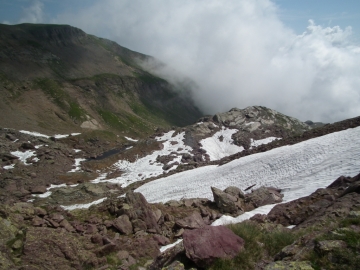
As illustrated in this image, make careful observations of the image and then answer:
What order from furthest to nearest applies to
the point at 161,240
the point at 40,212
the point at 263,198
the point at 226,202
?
1. the point at 263,198
2. the point at 226,202
3. the point at 40,212
4. the point at 161,240

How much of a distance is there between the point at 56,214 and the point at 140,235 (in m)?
5.22

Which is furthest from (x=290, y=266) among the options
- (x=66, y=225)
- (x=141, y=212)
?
(x=66, y=225)

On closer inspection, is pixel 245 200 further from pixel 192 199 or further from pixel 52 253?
pixel 52 253

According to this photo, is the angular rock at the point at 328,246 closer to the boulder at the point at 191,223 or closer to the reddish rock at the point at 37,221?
the boulder at the point at 191,223

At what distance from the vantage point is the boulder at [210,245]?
7161 mm

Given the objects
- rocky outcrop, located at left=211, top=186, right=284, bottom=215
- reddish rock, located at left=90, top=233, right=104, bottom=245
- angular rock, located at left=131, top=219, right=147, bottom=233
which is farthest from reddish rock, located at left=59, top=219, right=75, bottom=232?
rocky outcrop, located at left=211, top=186, right=284, bottom=215

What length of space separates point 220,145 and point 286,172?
142 ft

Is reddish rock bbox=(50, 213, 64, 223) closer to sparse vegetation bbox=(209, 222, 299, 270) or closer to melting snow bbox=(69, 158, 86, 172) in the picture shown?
sparse vegetation bbox=(209, 222, 299, 270)

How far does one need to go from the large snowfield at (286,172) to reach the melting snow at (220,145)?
94.6 feet

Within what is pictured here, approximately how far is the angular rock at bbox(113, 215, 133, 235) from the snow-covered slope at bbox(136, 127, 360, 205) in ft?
39.3

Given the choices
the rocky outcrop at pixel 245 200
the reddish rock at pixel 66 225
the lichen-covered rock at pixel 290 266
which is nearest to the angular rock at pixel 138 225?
the reddish rock at pixel 66 225

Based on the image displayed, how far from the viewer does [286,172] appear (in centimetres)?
2534

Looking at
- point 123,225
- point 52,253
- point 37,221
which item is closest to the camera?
point 52,253

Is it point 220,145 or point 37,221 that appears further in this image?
point 220,145
